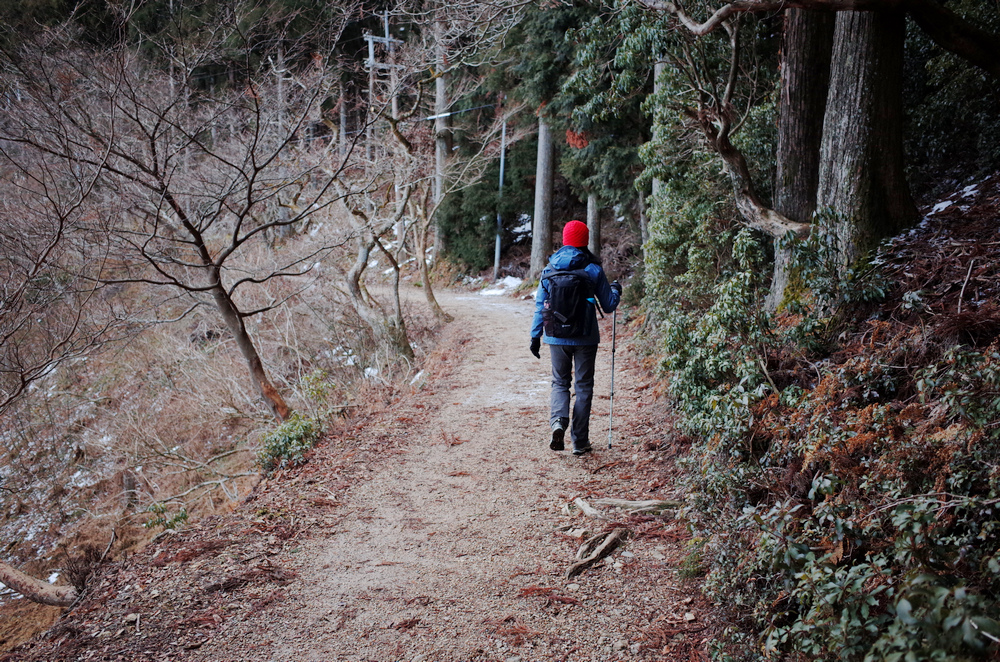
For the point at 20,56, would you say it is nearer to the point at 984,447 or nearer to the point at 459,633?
the point at 459,633

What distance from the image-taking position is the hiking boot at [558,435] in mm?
5777

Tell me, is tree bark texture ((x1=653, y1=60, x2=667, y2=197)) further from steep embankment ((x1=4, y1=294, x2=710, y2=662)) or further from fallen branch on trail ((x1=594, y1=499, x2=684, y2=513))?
fallen branch on trail ((x1=594, y1=499, x2=684, y2=513))

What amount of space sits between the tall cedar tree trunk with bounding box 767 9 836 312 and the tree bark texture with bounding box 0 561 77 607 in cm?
675

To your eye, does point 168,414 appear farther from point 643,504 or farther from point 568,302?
point 643,504

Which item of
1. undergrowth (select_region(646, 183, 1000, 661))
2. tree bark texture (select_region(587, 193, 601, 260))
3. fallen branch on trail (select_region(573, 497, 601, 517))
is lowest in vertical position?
fallen branch on trail (select_region(573, 497, 601, 517))

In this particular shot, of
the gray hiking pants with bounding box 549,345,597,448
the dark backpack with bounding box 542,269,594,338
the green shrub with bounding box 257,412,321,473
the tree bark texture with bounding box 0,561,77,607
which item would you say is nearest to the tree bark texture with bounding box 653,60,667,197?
the dark backpack with bounding box 542,269,594,338

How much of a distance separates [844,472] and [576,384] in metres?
2.84

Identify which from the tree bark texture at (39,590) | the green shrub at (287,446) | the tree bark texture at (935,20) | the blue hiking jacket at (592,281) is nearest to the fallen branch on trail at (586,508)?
the blue hiking jacket at (592,281)

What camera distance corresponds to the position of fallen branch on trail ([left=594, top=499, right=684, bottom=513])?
4391mm

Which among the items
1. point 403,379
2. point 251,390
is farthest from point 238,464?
point 403,379

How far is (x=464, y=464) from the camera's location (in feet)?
19.3

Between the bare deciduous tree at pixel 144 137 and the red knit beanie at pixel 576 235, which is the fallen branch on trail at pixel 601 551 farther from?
the bare deciduous tree at pixel 144 137

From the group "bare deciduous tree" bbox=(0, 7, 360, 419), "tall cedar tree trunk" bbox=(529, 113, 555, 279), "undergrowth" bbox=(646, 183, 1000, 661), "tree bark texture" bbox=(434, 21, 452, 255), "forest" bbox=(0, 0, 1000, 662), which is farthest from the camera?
"tree bark texture" bbox=(434, 21, 452, 255)

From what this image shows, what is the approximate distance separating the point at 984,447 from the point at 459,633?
2.67m
